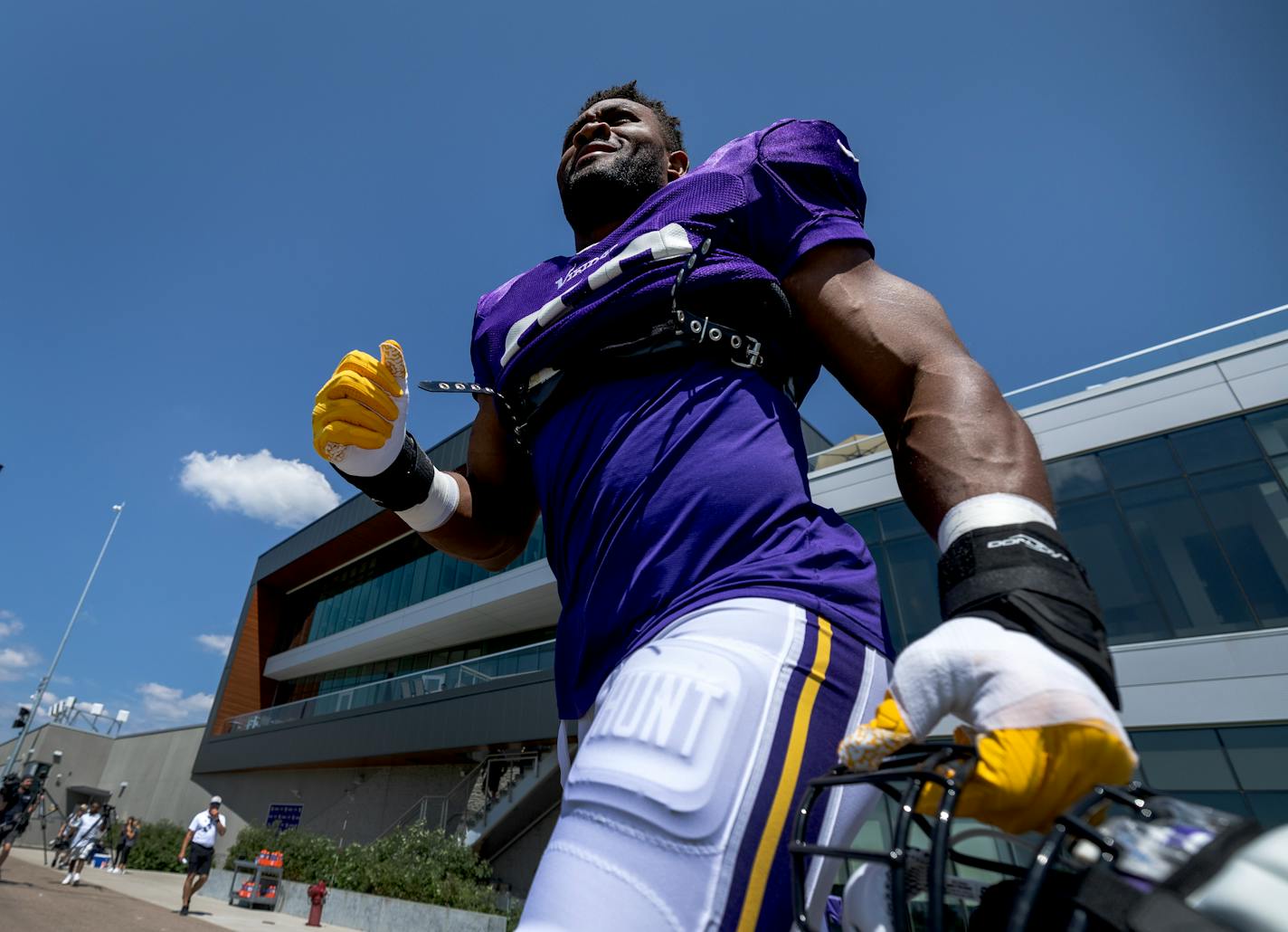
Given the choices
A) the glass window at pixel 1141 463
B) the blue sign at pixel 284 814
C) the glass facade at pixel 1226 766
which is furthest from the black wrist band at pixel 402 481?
the blue sign at pixel 284 814


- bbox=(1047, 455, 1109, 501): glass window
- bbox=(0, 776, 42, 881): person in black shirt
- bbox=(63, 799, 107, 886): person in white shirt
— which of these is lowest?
bbox=(63, 799, 107, 886): person in white shirt

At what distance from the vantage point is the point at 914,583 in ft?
47.5

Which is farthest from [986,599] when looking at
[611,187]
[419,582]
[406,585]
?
[406,585]

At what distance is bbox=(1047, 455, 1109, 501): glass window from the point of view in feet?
44.2

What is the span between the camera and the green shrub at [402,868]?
1231 cm

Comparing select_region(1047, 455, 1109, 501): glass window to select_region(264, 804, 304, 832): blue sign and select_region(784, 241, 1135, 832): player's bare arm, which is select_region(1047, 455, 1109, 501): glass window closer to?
select_region(784, 241, 1135, 832): player's bare arm

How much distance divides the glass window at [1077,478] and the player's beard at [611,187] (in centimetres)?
1372

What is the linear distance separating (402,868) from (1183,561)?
48.4 ft

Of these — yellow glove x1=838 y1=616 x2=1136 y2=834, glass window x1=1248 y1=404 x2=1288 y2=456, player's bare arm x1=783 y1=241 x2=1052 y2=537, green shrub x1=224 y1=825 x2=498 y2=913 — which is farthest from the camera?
green shrub x1=224 y1=825 x2=498 y2=913

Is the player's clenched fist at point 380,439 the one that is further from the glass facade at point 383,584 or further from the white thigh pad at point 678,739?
the glass facade at point 383,584

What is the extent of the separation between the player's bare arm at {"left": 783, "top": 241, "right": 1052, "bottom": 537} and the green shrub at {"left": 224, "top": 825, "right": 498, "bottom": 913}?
13.0 m

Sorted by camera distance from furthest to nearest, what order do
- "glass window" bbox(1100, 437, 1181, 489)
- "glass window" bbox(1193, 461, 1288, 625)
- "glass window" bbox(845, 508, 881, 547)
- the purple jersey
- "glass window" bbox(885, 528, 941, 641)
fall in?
"glass window" bbox(845, 508, 881, 547) → "glass window" bbox(885, 528, 941, 641) → "glass window" bbox(1100, 437, 1181, 489) → "glass window" bbox(1193, 461, 1288, 625) → the purple jersey

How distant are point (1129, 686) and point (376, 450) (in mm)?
13506

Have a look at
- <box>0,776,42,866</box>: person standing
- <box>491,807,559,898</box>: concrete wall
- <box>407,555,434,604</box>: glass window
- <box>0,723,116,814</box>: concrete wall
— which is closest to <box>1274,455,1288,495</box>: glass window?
<box>491,807,559,898</box>: concrete wall
